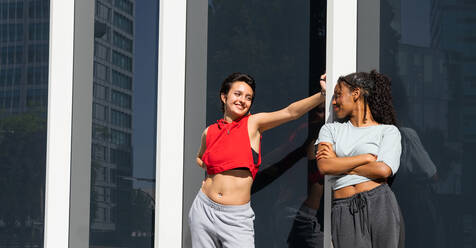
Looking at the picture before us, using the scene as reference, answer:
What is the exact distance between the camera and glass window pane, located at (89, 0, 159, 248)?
4.02m

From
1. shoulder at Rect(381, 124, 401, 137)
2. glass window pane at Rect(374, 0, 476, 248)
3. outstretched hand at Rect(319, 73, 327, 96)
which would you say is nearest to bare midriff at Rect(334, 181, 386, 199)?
shoulder at Rect(381, 124, 401, 137)

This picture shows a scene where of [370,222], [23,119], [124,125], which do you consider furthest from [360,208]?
[23,119]

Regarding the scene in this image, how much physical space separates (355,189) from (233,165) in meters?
0.68

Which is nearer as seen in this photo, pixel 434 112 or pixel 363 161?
pixel 363 161

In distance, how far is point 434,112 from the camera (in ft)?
11.0

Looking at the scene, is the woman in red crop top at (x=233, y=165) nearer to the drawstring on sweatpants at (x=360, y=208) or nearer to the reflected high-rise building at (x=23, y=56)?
the drawstring on sweatpants at (x=360, y=208)

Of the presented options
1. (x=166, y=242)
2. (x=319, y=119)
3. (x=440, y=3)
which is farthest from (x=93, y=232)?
(x=440, y=3)

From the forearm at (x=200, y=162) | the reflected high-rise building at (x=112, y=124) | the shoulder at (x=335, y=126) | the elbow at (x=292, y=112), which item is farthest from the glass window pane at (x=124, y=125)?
the shoulder at (x=335, y=126)

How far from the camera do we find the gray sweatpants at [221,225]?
317 cm

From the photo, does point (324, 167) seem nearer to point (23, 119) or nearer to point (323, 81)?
point (323, 81)

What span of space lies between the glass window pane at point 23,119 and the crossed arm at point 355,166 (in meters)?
2.14

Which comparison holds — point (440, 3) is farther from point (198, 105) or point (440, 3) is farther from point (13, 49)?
point (13, 49)

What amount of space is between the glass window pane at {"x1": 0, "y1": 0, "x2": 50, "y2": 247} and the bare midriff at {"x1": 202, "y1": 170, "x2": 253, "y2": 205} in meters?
1.51

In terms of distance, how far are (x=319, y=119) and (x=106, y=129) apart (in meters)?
1.47
